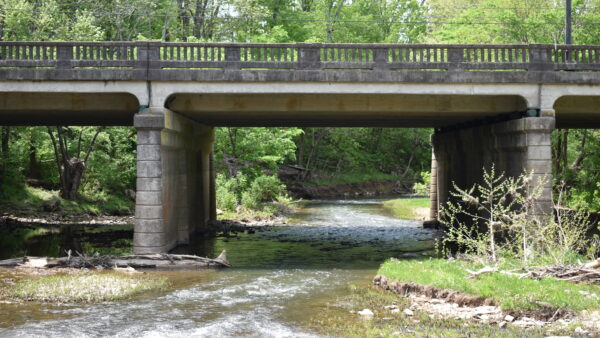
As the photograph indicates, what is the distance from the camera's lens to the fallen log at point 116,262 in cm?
1941

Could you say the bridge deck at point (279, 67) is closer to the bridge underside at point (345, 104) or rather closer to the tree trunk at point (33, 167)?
the bridge underside at point (345, 104)

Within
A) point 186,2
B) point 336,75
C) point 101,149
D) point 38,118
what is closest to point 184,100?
point 336,75

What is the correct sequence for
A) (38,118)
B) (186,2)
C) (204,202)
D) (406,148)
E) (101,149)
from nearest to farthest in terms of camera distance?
(38,118) → (204,202) → (101,149) → (186,2) → (406,148)

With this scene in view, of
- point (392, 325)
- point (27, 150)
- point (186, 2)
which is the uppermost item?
point (186, 2)

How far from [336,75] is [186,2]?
3934 centimetres

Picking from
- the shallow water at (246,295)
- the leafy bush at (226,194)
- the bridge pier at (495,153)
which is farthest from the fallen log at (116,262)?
the leafy bush at (226,194)

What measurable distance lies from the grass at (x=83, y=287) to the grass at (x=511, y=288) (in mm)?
7059

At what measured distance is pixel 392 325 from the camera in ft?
41.8

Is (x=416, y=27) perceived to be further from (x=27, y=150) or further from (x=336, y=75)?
(x=336, y=75)

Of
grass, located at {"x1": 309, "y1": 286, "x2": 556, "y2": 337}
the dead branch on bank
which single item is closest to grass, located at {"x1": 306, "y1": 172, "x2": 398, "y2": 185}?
the dead branch on bank

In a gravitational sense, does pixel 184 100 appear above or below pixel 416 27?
below

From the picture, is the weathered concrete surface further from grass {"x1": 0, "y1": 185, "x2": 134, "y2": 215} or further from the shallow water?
grass {"x1": 0, "y1": 185, "x2": 134, "y2": 215}

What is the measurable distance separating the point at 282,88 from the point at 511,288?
34.5 feet

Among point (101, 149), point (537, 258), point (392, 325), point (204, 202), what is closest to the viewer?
point (392, 325)
